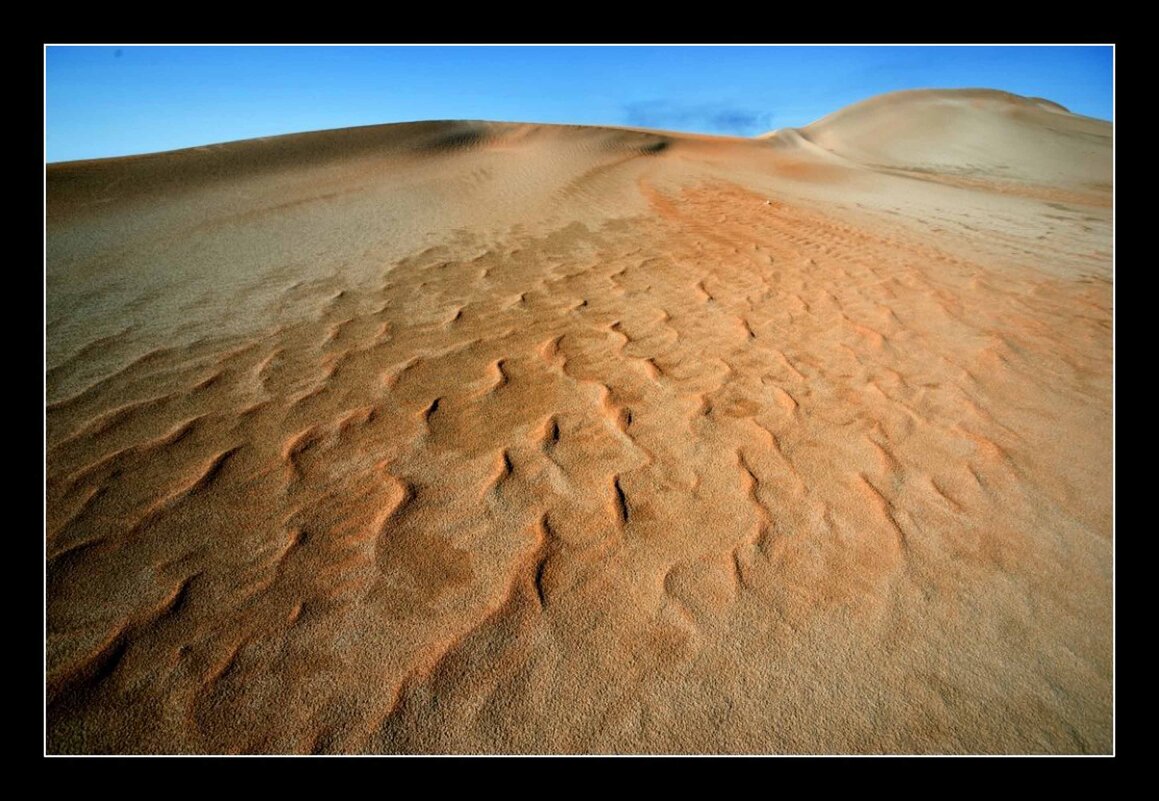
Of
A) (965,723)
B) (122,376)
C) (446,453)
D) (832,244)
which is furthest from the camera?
(832,244)

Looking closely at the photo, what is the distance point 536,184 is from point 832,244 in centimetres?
516

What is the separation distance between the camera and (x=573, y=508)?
1.82 metres

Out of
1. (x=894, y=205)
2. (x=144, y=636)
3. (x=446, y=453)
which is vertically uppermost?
(x=894, y=205)

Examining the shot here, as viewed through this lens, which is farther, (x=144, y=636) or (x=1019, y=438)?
(x=1019, y=438)

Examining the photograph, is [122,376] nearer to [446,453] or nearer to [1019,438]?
[446,453]

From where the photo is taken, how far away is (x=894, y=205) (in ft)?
28.5

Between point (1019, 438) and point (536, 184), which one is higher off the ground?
point (536, 184)

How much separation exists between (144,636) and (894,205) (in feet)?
33.8

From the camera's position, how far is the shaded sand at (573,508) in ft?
4.14

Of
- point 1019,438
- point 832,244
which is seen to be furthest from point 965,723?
point 832,244

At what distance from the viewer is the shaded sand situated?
126 cm

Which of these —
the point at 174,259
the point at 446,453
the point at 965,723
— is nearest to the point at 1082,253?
the point at 965,723

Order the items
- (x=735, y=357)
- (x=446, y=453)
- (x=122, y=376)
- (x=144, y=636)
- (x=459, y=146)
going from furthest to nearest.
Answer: (x=459, y=146) < (x=735, y=357) < (x=122, y=376) < (x=446, y=453) < (x=144, y=636)

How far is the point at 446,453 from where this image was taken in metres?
2.09
